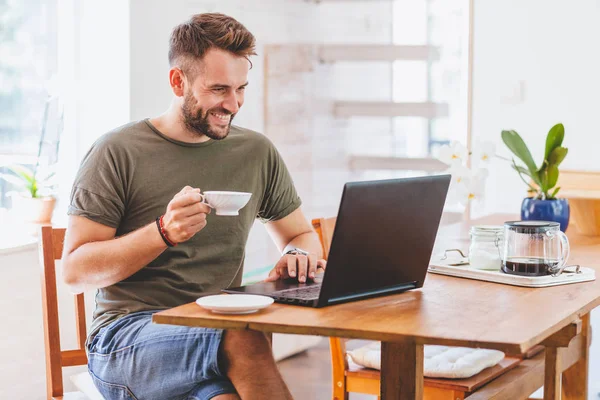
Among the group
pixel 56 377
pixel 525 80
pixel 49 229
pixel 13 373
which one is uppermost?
pixel 525 80

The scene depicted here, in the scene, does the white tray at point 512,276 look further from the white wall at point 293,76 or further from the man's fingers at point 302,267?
the white wall at point 293,76

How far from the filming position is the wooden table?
54.2 inches

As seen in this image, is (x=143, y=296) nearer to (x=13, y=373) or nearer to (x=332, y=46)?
(x=13, y=373)

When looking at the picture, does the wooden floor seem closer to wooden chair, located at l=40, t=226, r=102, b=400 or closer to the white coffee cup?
wooden chair, located at l=40, t=226, r=102, b=400

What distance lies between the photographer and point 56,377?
6.96 feet

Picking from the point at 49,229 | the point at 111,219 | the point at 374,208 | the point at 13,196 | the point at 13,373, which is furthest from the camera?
the point at 13,196

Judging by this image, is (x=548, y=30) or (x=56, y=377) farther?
(x=548, y=30)

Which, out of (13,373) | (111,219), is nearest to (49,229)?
(111,219)

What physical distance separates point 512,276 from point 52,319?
111 centimetres

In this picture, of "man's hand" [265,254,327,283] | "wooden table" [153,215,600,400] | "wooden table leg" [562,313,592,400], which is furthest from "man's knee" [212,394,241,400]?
"wooden table leg" [562,313,592,400]

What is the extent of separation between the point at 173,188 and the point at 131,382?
1.63 ft

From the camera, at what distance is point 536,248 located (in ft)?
6.11

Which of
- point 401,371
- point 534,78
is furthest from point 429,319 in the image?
point 534,78

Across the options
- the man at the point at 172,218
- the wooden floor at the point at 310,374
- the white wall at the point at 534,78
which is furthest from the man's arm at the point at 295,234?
the white wall at the point at 534,78
